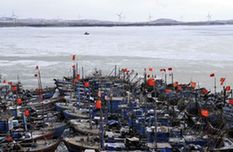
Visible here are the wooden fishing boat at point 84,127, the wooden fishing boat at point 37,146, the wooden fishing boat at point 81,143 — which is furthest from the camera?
the wooden fishing boat at point 84,127

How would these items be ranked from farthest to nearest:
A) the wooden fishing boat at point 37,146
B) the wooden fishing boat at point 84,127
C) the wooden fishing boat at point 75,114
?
the wooden fishing boat at point 75,114 → the wooden fishing boat at point 84,127 → the wooden fishing boat at point 37,146

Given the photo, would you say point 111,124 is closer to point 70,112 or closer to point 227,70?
point 70,112

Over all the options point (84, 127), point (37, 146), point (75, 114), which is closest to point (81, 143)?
point (37, 146)

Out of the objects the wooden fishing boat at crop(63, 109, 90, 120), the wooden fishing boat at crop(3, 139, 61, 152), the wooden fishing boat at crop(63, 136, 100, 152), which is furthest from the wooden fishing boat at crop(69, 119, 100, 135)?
the wooden fishing boat at crop(3, 139, 61, 152)

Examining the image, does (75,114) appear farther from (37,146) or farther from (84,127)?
(37,146)

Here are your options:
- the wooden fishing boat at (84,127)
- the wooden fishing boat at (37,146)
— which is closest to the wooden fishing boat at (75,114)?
the wooden fishing boat at (84,127)

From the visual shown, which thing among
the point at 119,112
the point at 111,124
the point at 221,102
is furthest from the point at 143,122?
the point at 221,102

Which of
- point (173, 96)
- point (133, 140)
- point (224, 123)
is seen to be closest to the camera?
point (133, 140)

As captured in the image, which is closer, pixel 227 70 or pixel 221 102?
pixel 221 102

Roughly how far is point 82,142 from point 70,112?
642 cm

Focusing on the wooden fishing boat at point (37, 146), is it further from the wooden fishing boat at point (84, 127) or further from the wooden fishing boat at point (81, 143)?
Answer: the wooden fishing boat at point (84, 127)

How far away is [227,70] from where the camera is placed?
46562mm

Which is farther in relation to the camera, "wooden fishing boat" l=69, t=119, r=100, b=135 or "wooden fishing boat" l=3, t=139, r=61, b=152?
"wooden fishing boat" l=69, t=119, r=100, b=135

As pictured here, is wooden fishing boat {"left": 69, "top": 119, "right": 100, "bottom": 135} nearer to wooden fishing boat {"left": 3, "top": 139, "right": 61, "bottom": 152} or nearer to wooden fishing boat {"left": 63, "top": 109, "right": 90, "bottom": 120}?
wooden fishing boat {"left": 63, "top": 109, "right": 90, "bottom": 120}
